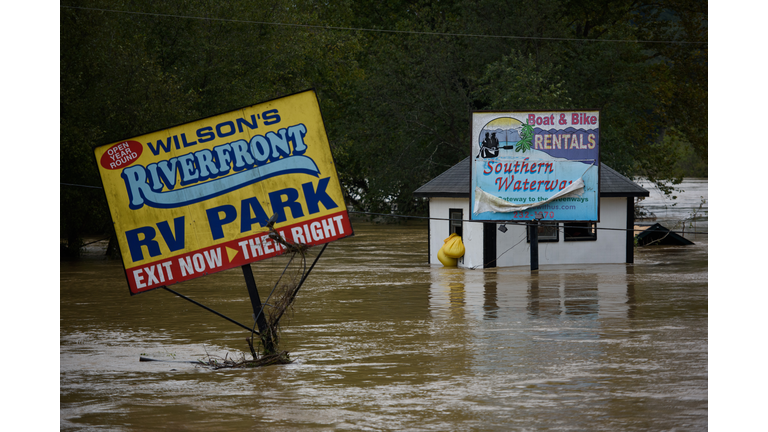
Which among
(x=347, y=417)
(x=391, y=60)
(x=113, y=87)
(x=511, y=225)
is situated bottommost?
(x=347, y=417)

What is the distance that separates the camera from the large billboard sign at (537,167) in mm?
26891

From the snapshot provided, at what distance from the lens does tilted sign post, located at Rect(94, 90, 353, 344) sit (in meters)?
13.1

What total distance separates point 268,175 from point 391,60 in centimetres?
4135

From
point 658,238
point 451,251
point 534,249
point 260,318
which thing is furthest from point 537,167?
point 260,318

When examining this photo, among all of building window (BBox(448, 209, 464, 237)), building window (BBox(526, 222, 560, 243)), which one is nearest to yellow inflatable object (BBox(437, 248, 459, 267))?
building window (BBox(448, 209, 464, 237))

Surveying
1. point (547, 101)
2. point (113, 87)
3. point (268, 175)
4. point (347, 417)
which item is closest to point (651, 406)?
point (347, 417)

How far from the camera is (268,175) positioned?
1320cm

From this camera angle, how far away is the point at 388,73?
52.9 metres

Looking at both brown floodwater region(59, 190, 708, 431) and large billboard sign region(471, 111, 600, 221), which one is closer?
brown floodwater region(59, 190, 708, 431)

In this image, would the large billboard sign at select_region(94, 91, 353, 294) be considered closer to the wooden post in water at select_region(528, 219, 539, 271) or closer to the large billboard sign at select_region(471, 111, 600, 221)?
the large billboard sign at select_region(471, 111, 600, 221)

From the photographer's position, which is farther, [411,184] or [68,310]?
[411,184]

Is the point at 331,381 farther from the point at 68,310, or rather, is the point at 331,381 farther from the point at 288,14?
the point at 288,14

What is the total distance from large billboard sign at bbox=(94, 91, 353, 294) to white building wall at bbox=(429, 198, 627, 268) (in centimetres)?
1545

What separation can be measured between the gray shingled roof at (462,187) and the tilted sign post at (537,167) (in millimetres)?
1687
